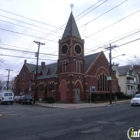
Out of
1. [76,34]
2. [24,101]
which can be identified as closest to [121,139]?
[24,101]

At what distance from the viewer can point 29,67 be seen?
181ft

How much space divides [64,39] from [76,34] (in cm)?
274

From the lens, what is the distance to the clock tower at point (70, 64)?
34781mm

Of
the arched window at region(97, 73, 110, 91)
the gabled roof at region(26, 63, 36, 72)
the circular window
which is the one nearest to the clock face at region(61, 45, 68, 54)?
the circular window

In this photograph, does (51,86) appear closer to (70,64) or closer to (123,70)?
(70,64)

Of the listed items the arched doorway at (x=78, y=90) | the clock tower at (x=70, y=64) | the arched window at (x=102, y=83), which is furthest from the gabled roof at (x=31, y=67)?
the arched doorway at (x=78, y=90)

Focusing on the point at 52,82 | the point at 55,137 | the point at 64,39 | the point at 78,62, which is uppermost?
the point at 64,39

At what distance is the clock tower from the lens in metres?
34.8

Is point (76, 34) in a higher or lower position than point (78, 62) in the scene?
higher

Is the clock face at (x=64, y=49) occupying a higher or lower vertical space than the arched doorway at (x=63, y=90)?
higher

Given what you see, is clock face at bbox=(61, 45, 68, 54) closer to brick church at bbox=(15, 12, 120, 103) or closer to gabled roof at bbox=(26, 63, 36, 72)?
brick church at bbox=(15, 12, 120, 103)

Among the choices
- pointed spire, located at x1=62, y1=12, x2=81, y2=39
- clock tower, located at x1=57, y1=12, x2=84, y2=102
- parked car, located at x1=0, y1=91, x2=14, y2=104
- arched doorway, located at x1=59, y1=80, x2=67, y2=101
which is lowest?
parked car, located at x1=0, y1=91, x2=14, y2=104

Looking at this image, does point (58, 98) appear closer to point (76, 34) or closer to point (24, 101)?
point (24, 101)

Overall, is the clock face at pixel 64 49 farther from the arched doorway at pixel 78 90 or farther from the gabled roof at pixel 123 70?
the gabled roof at pixel 123 70
